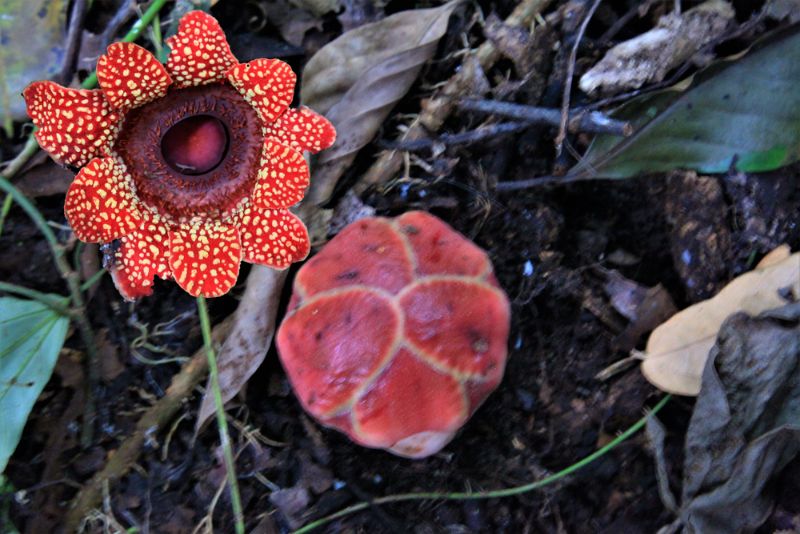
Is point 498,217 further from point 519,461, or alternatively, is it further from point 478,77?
point 519,461

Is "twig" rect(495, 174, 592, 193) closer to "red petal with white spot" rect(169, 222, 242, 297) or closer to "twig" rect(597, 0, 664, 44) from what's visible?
"twig" rect(597, 0, 664, 44)

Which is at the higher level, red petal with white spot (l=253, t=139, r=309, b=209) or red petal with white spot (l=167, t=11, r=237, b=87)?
red petal with white spot (l=167, t=11, r=237, b=87)

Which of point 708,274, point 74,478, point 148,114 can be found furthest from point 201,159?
point 708,274

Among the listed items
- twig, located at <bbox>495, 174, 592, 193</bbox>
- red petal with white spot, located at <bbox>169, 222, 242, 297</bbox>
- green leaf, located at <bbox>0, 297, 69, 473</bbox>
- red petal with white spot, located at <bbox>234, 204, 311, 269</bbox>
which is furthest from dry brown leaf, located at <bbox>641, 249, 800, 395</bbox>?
green leaf, located at <bbox>0, 297, 69, 473</bbox>

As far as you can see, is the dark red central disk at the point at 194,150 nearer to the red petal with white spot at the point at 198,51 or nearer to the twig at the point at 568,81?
→ the red petal with white spot at the point at 198,51

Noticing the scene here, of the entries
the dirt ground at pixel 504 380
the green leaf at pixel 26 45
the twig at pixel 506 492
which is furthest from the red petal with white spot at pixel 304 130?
the twig at pixel 506 492
